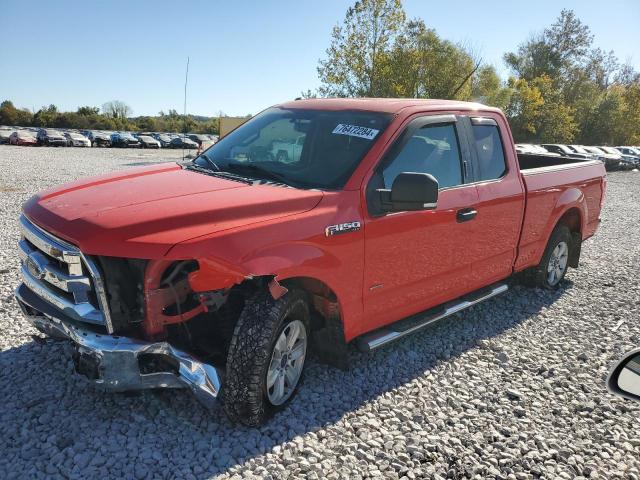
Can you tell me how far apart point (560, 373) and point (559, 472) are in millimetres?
1316

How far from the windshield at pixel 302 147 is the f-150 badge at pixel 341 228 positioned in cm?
28

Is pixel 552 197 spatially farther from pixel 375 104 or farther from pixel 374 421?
pixel 374 421

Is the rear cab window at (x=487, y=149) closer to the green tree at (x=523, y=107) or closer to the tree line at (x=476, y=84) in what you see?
the tree line at (x=476, y=84)

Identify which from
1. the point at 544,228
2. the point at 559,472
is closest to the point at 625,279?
the point at 544,228

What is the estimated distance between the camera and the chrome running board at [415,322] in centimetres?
357

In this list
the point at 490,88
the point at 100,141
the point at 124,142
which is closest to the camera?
the point at 124,142

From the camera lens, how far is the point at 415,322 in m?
3.95

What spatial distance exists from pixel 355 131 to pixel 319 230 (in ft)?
3.27

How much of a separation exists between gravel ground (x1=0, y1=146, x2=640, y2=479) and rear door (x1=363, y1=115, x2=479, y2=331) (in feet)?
1.67

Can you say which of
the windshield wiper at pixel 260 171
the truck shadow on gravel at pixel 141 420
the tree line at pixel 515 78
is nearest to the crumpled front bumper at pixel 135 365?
the truck shadow on gravel at pixel 141 420

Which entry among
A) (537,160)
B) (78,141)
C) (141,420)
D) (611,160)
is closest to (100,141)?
(78,141)

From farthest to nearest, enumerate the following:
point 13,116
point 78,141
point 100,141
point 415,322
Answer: point 13,116, point 100,141, point 78,141, point 415,322

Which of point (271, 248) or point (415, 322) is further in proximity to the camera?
point (415, 322)

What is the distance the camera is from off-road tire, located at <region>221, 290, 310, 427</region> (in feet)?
9.31
